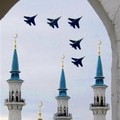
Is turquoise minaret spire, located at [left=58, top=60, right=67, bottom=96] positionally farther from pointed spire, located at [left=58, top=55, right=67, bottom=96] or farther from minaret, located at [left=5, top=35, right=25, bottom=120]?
minaret, located at [left=5, top=35, right=25, bottom=120]

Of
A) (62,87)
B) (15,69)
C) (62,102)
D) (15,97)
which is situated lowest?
(15,97)

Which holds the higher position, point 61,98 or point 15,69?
point 15,69

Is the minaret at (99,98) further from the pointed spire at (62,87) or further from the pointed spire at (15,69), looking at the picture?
the pointed spire at (15,69)

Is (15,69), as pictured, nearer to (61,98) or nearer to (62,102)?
(61,98)

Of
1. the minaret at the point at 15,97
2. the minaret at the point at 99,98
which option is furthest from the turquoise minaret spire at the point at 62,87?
the minaret at the point at 15,97

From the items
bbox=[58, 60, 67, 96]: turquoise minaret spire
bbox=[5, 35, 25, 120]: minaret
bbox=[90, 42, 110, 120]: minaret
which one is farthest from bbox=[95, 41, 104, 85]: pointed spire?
bbox=[5, 35, 25, 120]: minaret

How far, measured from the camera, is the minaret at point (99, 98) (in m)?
48.5

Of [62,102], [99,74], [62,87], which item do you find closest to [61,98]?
[62,102]

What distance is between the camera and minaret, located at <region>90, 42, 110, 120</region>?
48500mm

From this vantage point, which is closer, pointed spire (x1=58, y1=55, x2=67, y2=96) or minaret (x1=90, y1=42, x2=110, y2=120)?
minaret (x1=90, y1=42, x2=110, y2=120)

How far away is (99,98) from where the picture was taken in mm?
48312

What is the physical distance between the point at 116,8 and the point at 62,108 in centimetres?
4810

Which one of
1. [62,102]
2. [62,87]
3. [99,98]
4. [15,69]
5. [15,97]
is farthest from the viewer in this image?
[62,87]

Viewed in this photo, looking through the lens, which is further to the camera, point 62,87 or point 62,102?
point 62,87
